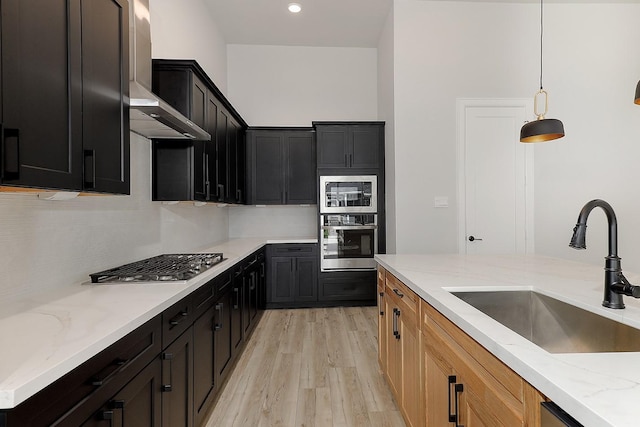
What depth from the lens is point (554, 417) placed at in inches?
27.6

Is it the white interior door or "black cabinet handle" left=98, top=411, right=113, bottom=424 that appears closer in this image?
"black cabinet handle" left=98, top=411, right=113, bottom=424

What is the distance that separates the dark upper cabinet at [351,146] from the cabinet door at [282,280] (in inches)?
52.9

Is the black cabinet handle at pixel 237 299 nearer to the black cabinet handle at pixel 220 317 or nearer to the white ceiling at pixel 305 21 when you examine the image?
the black cabinet handle at pixel 220 317

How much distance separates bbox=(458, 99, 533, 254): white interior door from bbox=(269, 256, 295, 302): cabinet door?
6.91 feet

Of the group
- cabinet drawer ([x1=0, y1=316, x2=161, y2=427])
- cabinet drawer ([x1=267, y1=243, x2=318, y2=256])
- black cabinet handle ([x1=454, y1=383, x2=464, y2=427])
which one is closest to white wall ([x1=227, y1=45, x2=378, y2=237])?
cabinet drawer ([x1=267, y1=243, x2=318, y2=256])

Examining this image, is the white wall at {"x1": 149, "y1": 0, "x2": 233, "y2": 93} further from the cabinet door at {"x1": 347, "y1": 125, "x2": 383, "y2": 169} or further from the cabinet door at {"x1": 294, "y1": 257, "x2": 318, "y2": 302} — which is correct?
the cabinet door at {"x1": 294, "y1": 257, "x2": 318, "y2": 302}

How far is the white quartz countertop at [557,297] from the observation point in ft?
2.07

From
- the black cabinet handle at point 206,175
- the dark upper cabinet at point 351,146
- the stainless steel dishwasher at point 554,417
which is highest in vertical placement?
the dark upper cabinet at point 351,146

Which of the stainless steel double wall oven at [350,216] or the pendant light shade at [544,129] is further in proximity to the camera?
the stainless steel double wall oven at [350,216]

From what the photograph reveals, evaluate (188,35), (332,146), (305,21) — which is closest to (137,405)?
(188,35)

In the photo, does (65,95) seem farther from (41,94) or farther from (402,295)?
(402,295)

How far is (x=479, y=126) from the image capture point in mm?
→ 3965

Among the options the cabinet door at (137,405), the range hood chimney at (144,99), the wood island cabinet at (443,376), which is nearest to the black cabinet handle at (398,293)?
the wood island cabinet at (443,376)

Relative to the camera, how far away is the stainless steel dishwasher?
0.66m
